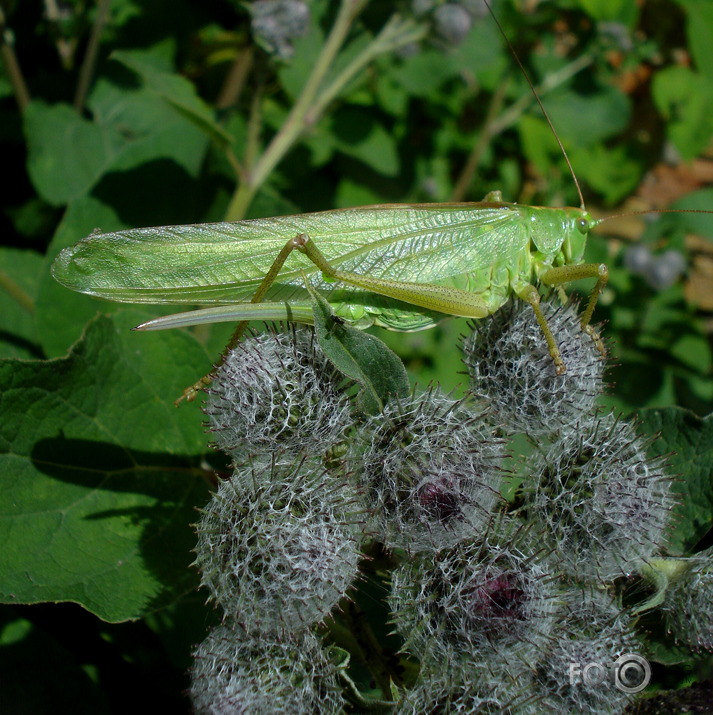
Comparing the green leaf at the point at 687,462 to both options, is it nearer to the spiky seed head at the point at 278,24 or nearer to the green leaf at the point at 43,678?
the green leaf at the point at 43,678

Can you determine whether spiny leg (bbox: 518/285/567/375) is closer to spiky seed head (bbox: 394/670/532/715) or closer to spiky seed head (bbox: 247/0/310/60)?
spiky seed head (bbox: 394/670/532/715)

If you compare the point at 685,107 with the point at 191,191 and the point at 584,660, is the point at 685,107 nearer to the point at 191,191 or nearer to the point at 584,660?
the point at 191,191

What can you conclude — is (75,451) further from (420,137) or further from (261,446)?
(420,137)

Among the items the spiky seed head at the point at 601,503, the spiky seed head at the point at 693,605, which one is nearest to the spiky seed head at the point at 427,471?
the spiky seed head at the point at 601,503

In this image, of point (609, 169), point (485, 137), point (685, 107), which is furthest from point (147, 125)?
point (685, 107)

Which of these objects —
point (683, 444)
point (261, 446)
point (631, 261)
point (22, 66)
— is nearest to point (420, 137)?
point (631, 261)

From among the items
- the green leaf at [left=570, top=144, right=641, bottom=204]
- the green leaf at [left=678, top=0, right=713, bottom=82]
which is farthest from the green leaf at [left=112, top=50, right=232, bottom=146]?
the green leaf at [left=678, top=0, right=713, bottom=82]
